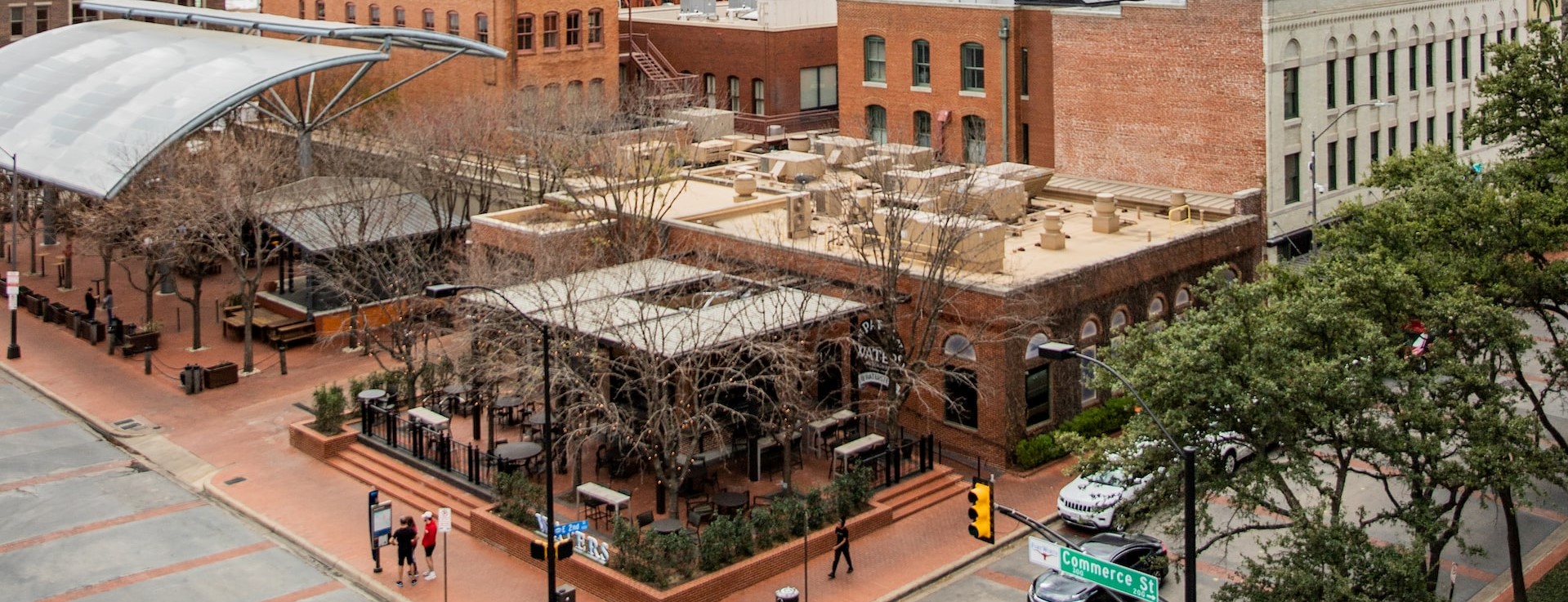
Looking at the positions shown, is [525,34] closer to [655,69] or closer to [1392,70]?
[655,69]

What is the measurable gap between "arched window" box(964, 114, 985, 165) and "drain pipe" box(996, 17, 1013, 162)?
3.01 feet

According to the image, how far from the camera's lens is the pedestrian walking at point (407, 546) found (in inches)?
1346

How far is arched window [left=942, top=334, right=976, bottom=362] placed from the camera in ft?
134

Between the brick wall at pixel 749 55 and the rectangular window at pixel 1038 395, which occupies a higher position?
the brick wall at pixel 749 55

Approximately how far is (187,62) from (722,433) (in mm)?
30478

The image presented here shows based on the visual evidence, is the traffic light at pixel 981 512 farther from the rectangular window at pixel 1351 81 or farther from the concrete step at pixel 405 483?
the rectangular window at pixel 1351 81

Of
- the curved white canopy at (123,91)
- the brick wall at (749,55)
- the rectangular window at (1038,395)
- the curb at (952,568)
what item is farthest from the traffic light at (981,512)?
the brick wall at (749,55)

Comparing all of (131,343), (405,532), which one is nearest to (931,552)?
(405,532)

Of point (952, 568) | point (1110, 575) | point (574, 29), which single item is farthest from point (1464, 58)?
point (1110, 575)

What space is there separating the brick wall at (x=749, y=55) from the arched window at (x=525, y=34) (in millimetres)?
9161

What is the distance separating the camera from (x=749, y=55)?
2832 inches

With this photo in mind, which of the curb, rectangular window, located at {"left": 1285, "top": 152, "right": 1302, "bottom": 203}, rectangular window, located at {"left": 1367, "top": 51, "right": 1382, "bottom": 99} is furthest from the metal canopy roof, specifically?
the curb

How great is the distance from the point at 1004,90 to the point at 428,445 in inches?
960

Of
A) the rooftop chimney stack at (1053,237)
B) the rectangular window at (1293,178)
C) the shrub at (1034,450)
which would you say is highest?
the rectangular window at (1293,178)
